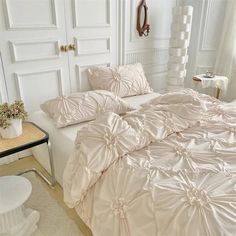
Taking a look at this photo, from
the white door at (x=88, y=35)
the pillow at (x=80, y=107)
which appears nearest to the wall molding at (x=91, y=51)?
the white door at (x=88, y=35)

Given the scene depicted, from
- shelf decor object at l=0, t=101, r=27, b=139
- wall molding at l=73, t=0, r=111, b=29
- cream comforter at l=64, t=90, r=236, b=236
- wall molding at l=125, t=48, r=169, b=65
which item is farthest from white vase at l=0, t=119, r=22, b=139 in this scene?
wall molding at l=125, t=48, r=169, b=65

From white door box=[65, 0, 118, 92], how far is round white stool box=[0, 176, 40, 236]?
1.13 meters

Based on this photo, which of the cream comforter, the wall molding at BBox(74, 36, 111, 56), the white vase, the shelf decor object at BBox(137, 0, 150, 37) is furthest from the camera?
the shelf decor object at BBox(137, 0, 150, 37)

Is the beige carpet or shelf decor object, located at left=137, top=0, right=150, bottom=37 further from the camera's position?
shelf decor object, located at left=137, top=0, right=150, bottom=37

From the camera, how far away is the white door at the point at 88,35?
7.02ft

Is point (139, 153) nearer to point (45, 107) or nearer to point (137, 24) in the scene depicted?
point (45, 107)

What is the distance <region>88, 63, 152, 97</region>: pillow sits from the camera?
225cm

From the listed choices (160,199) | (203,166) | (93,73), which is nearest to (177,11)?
(93,73)

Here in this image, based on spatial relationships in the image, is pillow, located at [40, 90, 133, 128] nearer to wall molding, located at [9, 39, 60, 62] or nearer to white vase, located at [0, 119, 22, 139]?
white vase, located at [0, 119, 22, 139]

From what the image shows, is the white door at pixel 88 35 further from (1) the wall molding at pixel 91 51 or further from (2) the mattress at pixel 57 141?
(2) the mattress at pixel 57 141

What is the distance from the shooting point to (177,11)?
262 centimetres

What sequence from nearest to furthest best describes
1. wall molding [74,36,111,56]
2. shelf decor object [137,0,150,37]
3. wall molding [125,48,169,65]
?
1. wall molding [74,36,111,56]
2. shelf decor object [137,0,150,37]
3. wall molding [125,48,169,65]

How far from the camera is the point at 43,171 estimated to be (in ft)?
6.81

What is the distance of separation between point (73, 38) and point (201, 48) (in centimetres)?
190
